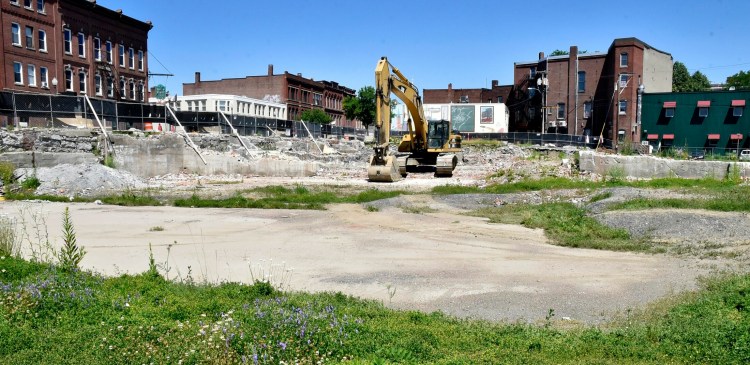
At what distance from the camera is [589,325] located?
8367mm

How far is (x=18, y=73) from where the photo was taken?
47156mm

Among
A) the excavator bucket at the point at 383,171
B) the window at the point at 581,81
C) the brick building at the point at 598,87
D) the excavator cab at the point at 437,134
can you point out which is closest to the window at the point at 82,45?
the excavator cab at the point at 437,134

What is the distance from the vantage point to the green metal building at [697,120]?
184 ft

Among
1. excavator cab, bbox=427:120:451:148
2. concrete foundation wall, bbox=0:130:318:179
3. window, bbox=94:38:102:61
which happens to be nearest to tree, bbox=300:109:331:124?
window, bbox=94:38:102:61

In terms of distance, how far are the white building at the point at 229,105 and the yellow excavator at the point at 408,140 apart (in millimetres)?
46440

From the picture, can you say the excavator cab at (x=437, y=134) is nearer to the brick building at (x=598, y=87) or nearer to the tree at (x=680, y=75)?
the brick building at (x=598, y=87)

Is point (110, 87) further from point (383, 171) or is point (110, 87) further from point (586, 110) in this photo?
point (586, 110)

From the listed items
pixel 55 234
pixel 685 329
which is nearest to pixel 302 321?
pixel 685 329

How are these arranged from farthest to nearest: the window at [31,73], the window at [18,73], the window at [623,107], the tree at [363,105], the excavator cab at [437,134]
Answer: the tree at [363,105], the window at [623,107], the window at [31,73], the window at [18,73], the excavator cab at [437,134]

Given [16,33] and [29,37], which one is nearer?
[16,33]

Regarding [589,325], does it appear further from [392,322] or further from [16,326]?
[16,326]

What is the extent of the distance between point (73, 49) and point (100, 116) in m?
21.3

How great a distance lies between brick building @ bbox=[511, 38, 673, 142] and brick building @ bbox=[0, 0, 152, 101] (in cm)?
4368

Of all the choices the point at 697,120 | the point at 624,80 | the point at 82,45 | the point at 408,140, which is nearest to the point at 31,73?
the point at 82,45
